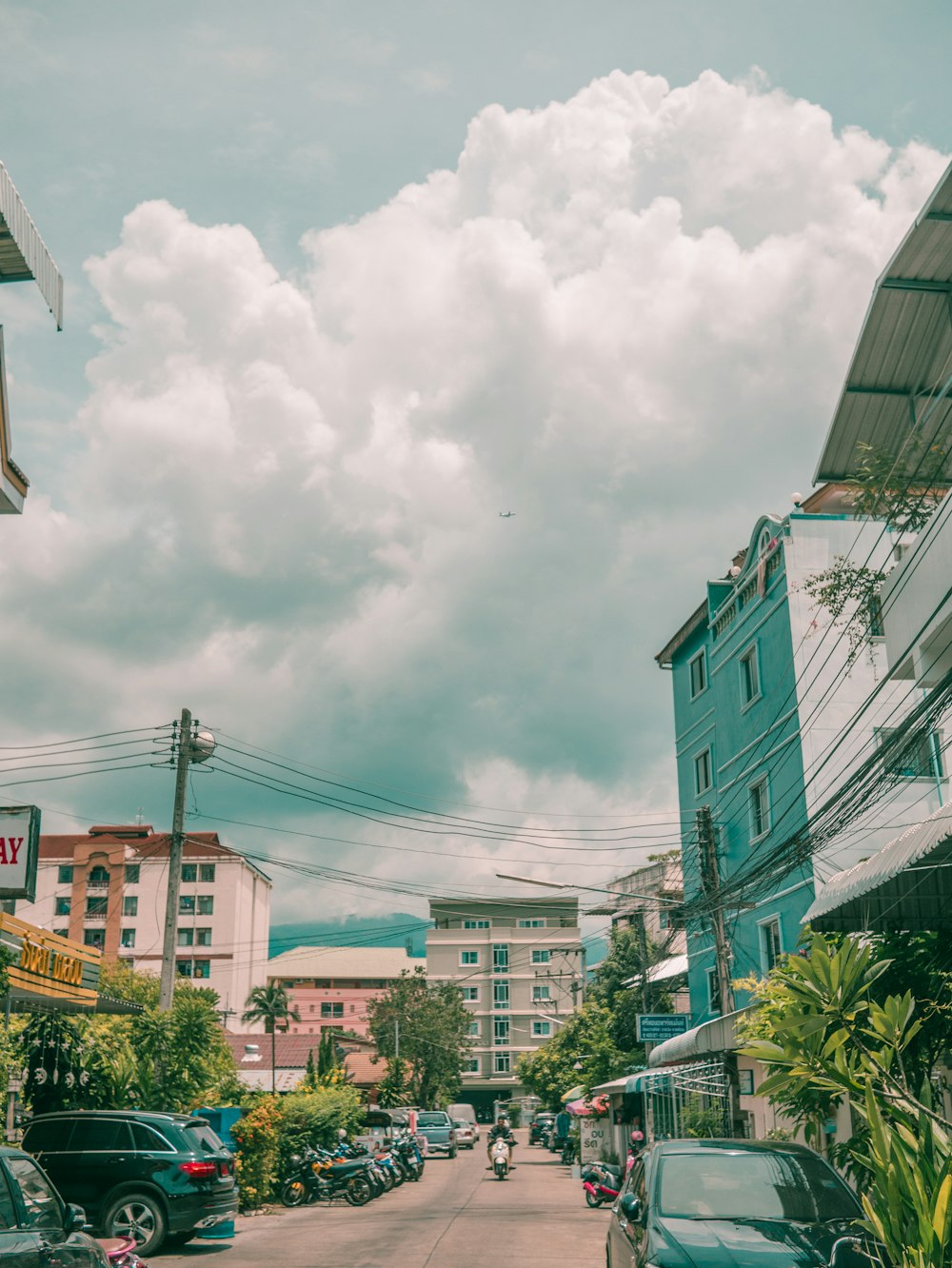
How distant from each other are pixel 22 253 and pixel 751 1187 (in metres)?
14.3

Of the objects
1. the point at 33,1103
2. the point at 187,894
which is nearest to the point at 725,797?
the point at 33,1103

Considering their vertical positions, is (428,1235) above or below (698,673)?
below

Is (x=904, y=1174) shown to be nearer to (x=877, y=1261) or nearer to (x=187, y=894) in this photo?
(x=877, y=1261)

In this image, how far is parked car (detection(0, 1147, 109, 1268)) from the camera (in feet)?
25.5

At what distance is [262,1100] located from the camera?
25.2m

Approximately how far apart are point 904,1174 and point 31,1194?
6.23 m

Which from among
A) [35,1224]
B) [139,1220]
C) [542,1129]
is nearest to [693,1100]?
[139,1220]

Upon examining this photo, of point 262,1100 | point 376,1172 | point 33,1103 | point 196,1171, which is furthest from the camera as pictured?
point 376,1172

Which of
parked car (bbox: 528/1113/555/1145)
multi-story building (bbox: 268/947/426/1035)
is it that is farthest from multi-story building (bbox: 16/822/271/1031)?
parked car (bbox: 528/1113/555/1145)

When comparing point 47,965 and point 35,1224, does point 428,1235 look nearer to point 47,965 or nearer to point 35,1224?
point 47,965

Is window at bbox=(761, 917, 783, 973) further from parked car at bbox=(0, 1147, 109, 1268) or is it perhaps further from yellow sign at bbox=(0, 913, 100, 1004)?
parked car at bbox=(0, 1147, 109, 1268)

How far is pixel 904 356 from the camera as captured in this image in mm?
15438

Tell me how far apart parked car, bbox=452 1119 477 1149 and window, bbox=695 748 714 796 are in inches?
1256

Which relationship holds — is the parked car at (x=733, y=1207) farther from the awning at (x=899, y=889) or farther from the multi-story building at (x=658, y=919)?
the multi-story building at (x=658, y=919)
